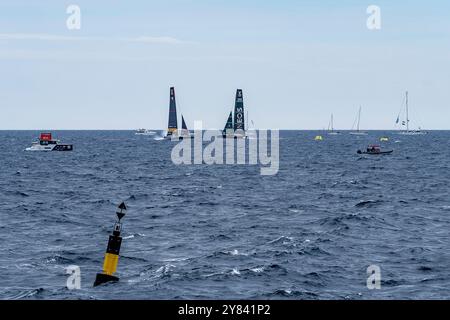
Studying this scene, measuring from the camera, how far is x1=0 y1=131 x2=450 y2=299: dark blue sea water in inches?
979

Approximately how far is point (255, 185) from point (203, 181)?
10.4 metres

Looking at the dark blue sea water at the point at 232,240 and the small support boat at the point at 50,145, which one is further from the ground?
the small support boat at the point at 50,145

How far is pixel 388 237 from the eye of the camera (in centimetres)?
3703

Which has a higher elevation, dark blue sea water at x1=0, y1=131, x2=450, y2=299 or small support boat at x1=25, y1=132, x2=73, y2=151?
small support boat at x1=25, y1=132, x2=73, y2=151

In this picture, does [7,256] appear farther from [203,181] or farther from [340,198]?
[203,181]

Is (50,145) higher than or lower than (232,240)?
higher

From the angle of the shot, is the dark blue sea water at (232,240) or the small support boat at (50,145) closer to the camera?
the dark blue sea water at (232,240)

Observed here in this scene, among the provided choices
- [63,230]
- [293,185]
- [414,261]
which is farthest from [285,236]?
[293,185]

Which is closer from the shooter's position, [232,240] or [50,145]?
[232,240]

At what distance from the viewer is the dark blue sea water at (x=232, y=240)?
2488 cm

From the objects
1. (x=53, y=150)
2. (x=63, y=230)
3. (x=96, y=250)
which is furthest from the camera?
(x=53, y=150)

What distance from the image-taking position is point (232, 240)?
35625 millimetres

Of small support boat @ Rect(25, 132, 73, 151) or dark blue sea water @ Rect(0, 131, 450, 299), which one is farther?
small support boat @ Rect(25, 132, 73, 151)
